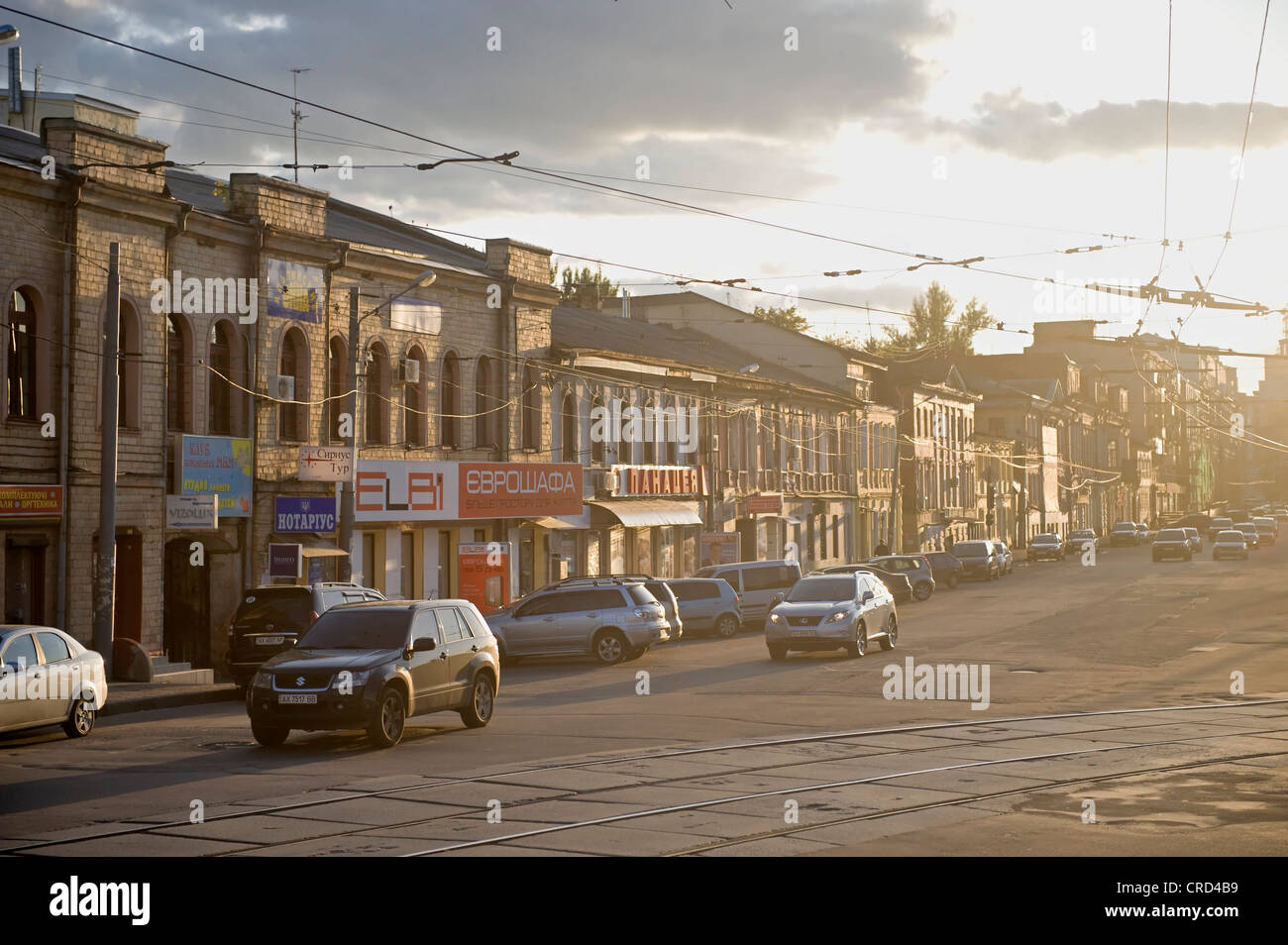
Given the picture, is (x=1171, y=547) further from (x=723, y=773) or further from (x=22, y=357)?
(x=723, y=773)

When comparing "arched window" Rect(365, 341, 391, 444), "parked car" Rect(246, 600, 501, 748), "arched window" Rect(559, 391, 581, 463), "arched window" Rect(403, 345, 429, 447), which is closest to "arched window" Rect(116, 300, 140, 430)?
"arched window" Rect(365, 341, 391, 444)

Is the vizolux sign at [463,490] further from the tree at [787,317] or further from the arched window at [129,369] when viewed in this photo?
the tree at [787,317]

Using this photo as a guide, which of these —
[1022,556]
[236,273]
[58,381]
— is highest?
[236,273]

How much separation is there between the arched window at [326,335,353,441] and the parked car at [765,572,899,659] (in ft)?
38.6

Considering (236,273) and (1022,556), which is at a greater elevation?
(236,273)

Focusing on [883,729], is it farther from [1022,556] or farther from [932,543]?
[1022,556]

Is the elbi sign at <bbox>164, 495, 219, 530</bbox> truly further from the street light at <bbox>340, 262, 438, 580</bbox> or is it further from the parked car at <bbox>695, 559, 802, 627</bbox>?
the parked car at <bbox>695, 559, 802, 627</bbox>

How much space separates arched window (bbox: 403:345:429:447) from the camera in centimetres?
3775

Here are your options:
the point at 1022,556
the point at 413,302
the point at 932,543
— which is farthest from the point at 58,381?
the point at 1022,556

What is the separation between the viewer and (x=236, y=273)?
1253 inches

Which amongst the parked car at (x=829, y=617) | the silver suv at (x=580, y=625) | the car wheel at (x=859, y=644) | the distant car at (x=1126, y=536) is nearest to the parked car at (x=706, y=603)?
the parked car at (x=829, y=617)
